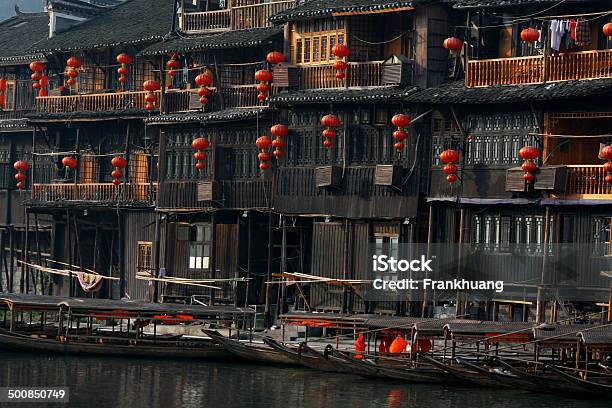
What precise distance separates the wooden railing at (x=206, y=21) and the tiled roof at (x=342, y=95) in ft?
19.0

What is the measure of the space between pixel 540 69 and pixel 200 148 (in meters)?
13.0

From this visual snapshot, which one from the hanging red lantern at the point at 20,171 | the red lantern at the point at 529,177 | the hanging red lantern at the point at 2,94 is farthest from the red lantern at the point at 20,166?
the red lantern at the point at 529,177

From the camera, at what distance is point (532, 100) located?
4762cm

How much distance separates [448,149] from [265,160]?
6.92m

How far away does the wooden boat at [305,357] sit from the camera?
4569cm

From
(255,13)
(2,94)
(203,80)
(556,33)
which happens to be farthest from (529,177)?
(2,94)

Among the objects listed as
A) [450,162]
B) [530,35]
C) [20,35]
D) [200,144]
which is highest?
[20,35]

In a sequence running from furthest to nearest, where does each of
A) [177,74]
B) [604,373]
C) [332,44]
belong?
[177,74] → [332,44] → [604,373]

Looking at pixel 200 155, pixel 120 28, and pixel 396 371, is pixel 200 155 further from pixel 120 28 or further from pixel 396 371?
pixel 396 371

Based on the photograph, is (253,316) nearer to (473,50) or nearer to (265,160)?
(265,160)

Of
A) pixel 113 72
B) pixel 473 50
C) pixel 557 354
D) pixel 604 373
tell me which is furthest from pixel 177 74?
pixel 604 373

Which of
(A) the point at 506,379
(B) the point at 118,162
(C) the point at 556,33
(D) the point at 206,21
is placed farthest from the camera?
(B) the point at 118,162

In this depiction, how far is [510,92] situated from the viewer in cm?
4841

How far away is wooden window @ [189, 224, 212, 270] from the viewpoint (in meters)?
57.4
